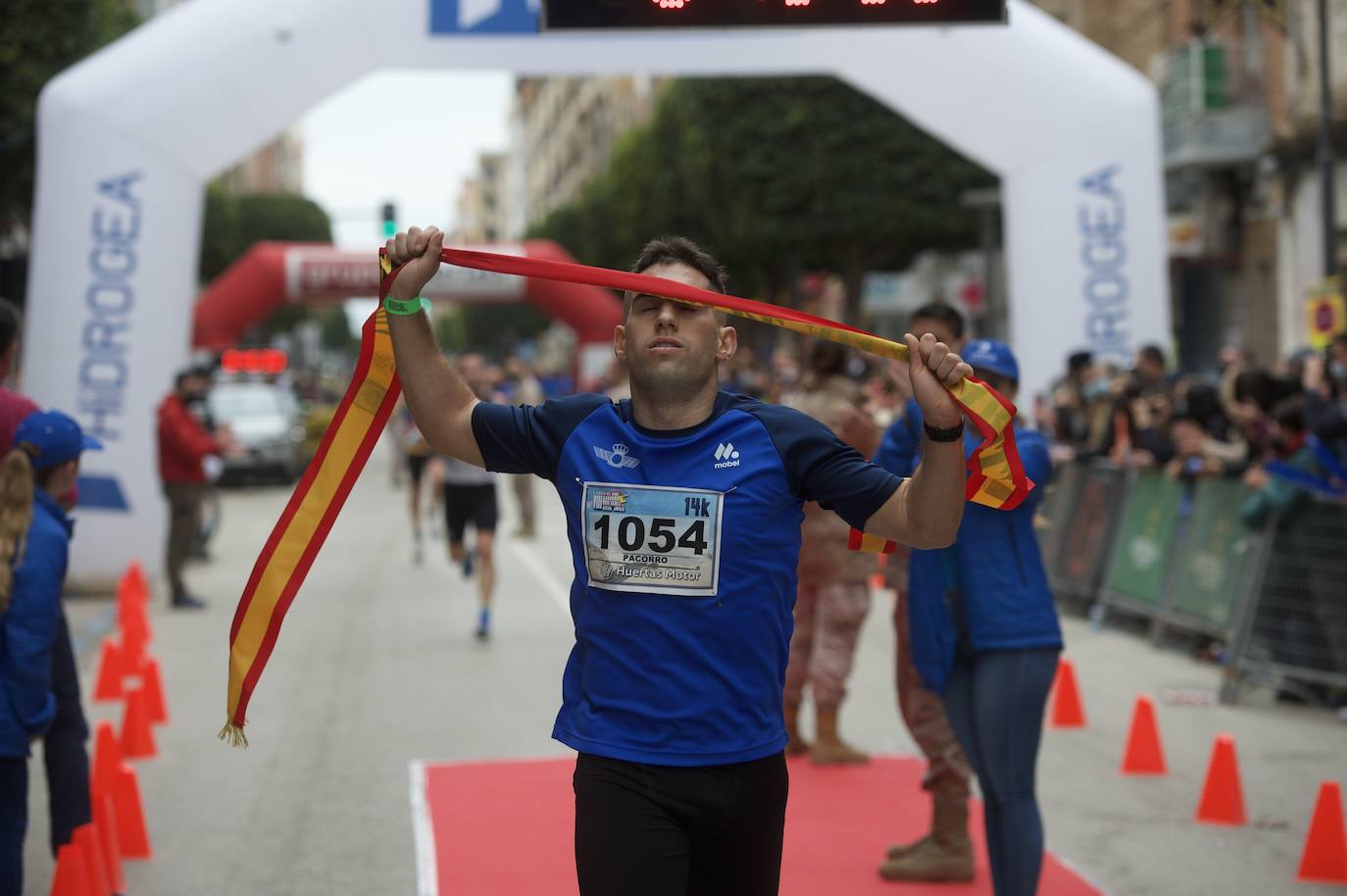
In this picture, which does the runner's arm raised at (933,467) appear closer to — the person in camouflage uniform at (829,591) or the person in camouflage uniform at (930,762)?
the person in camouflage uniform at (930,762)

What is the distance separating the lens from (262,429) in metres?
29.0

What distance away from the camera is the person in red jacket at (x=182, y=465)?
14367 millimetres

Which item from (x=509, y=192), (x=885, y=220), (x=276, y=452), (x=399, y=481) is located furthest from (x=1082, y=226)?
(x=509, y=192)

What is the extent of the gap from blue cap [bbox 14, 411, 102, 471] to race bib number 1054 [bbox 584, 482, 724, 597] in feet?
8.30

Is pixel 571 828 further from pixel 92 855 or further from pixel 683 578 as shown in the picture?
pixel 683 578

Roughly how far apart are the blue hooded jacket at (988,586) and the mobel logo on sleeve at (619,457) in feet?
6.23

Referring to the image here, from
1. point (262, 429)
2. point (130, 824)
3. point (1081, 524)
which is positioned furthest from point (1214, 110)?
point (130, 824)

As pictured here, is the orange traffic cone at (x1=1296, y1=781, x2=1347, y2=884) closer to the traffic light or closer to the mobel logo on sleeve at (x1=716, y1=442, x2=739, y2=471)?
the traffic light

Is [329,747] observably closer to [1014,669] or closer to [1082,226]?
[1014,669]

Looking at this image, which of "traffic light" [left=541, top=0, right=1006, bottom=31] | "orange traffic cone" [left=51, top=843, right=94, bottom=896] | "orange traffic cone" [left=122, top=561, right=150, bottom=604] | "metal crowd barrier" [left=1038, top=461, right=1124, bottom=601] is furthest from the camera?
"metal crowd barrier" [left=1038, top=461, right=1124, bottom=601]

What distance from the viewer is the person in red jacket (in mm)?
14367

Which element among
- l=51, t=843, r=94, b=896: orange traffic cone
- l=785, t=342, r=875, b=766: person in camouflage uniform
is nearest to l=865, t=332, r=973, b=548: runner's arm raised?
l=51, t=843, r=94, b=896: orange traffic cone

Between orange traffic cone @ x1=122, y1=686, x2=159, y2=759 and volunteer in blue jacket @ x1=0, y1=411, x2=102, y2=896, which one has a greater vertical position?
volunteer in blue jacket @ x1=0, y1=411, x2=102, y2=896

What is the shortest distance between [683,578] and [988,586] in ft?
6.42
